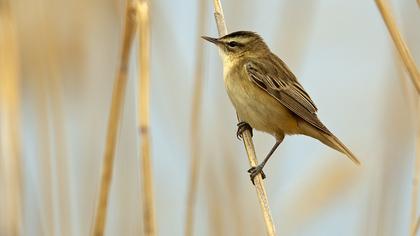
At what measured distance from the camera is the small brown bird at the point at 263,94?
346 cm

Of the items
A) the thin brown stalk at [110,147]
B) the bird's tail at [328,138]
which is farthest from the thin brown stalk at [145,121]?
the bird's tail at [328,138]

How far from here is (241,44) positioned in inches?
142

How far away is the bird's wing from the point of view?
345 centimetres

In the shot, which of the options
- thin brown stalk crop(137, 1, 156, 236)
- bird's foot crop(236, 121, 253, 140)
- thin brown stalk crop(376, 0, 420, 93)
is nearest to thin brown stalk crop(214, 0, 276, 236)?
bird's foot crop(236, 121, 253, 140)

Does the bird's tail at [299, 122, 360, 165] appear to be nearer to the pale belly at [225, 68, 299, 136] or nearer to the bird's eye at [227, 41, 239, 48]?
the pale belly at [225, 68, 299, 136]

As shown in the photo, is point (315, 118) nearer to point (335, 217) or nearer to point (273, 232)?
point (335, 217)

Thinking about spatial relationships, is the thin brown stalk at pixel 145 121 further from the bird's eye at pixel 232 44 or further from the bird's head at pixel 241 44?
the bird's eye at pixel 232 44

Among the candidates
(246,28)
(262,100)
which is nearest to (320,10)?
(246,28)

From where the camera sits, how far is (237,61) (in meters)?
3.70

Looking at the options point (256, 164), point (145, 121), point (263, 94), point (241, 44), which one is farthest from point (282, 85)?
point (145, 121)

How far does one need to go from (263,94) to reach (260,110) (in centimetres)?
11

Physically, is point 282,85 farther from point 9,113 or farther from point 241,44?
point 9,113

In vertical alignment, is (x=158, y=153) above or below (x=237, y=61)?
below

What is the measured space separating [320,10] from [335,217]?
3.96ft
